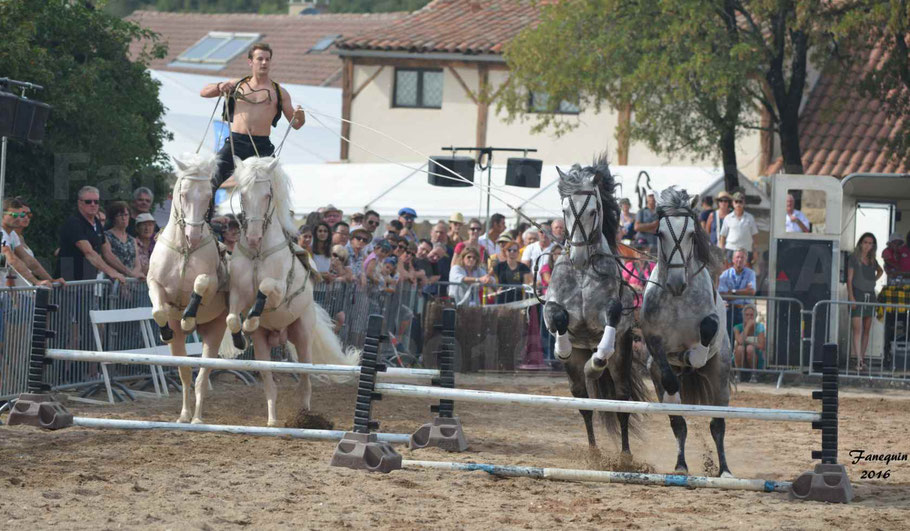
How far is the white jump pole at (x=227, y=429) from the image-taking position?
9141 millimetres

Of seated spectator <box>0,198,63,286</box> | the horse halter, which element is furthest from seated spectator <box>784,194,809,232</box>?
seated spectator <box>0,198,63,286</box>

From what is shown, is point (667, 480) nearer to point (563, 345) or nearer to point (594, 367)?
point (594, 367)

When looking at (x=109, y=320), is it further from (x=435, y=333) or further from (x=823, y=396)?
(x=823, y=396)

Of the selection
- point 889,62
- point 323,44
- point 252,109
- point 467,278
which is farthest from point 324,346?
point 323,44

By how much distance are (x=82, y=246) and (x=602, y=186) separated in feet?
18.1

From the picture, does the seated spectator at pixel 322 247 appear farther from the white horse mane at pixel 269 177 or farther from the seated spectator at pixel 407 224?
the white horse mane at pixel 269 177

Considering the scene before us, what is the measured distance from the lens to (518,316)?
1634cm

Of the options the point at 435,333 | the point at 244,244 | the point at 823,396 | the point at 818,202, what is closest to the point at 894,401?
the point at 818,202

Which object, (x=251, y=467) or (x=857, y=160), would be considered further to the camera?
(x=857, y=160)

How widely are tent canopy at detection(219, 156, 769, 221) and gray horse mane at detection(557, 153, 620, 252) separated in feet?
38.6

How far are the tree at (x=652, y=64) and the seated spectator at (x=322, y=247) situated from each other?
26.5 feet

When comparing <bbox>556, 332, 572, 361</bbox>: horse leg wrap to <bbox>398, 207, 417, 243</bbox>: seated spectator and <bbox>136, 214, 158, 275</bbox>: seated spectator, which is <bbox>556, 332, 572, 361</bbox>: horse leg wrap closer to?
<bbox>136, 214, 158, 275</bbox>: seated spectator

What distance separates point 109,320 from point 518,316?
19.0ft

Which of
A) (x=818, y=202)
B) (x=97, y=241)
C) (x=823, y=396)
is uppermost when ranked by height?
(x=818, y=202)
